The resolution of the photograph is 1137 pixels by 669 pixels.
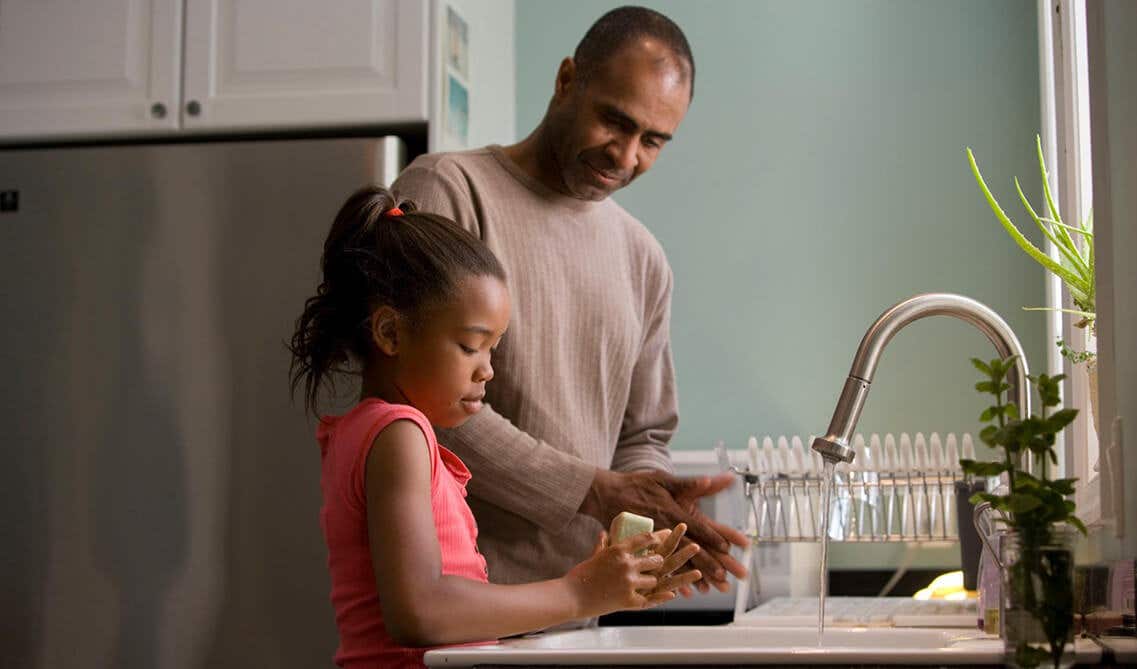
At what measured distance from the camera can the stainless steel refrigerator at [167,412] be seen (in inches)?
97.2

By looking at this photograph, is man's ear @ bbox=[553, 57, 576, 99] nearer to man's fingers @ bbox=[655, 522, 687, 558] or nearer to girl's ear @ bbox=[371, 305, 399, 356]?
girl's ear @ bbox=[371, 305, 399, 356]

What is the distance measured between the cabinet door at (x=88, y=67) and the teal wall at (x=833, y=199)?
946 millimetres

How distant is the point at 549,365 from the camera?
1818 mm

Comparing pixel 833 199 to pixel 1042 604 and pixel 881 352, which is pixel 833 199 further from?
pixel 1042 604

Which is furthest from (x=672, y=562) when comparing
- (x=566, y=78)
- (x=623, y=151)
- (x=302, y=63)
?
(x=302, y=63)

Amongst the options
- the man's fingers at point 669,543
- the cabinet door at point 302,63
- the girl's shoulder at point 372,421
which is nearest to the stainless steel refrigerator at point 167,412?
the cabinet door at point 302,63

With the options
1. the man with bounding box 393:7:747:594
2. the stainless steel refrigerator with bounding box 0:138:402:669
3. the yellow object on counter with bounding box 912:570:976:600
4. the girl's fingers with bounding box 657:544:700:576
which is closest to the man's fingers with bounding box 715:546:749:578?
the man with bounding box 393:7:747:594

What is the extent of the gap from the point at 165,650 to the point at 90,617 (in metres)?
0.15

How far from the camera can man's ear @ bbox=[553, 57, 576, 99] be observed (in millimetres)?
1901

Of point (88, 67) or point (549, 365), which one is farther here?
point (88, 67)

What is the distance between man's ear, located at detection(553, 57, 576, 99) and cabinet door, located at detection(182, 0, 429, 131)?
0.67 meters

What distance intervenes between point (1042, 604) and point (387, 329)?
25.3 inches

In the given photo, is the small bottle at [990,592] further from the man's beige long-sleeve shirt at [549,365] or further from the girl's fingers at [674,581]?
the man's beige long-sleeve shirt at [549,365]

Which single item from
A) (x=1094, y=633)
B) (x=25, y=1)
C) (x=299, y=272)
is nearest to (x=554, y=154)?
(x=299, y=272)
